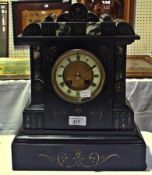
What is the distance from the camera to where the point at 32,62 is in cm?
114

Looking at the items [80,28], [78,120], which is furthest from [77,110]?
[80,28]

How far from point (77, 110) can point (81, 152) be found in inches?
5.2

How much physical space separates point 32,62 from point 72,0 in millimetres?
714

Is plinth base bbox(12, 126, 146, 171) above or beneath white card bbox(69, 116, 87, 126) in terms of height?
beneath

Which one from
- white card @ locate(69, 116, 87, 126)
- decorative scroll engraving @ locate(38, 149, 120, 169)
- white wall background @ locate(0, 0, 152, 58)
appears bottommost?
decorative scroll engraving @ locate(38, 149, 120, 169)

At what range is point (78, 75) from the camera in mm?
1123

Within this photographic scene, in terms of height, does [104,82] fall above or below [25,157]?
above

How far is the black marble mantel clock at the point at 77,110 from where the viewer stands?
1104mm

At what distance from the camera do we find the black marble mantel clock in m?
1.10

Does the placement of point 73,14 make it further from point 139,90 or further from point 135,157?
point 139,90

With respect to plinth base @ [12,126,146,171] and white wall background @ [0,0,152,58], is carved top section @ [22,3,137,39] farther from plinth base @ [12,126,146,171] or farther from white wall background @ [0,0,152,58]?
white wall background @ [0,0,152,58]

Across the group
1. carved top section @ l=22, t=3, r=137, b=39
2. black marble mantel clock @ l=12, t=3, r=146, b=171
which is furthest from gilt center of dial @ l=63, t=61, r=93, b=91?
carved top section @ l=22, t=3, r=137, b=39

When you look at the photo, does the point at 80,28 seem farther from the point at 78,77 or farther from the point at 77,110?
the point at 77,110

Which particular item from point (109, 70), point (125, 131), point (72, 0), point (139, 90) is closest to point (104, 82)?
point (109, 70)
